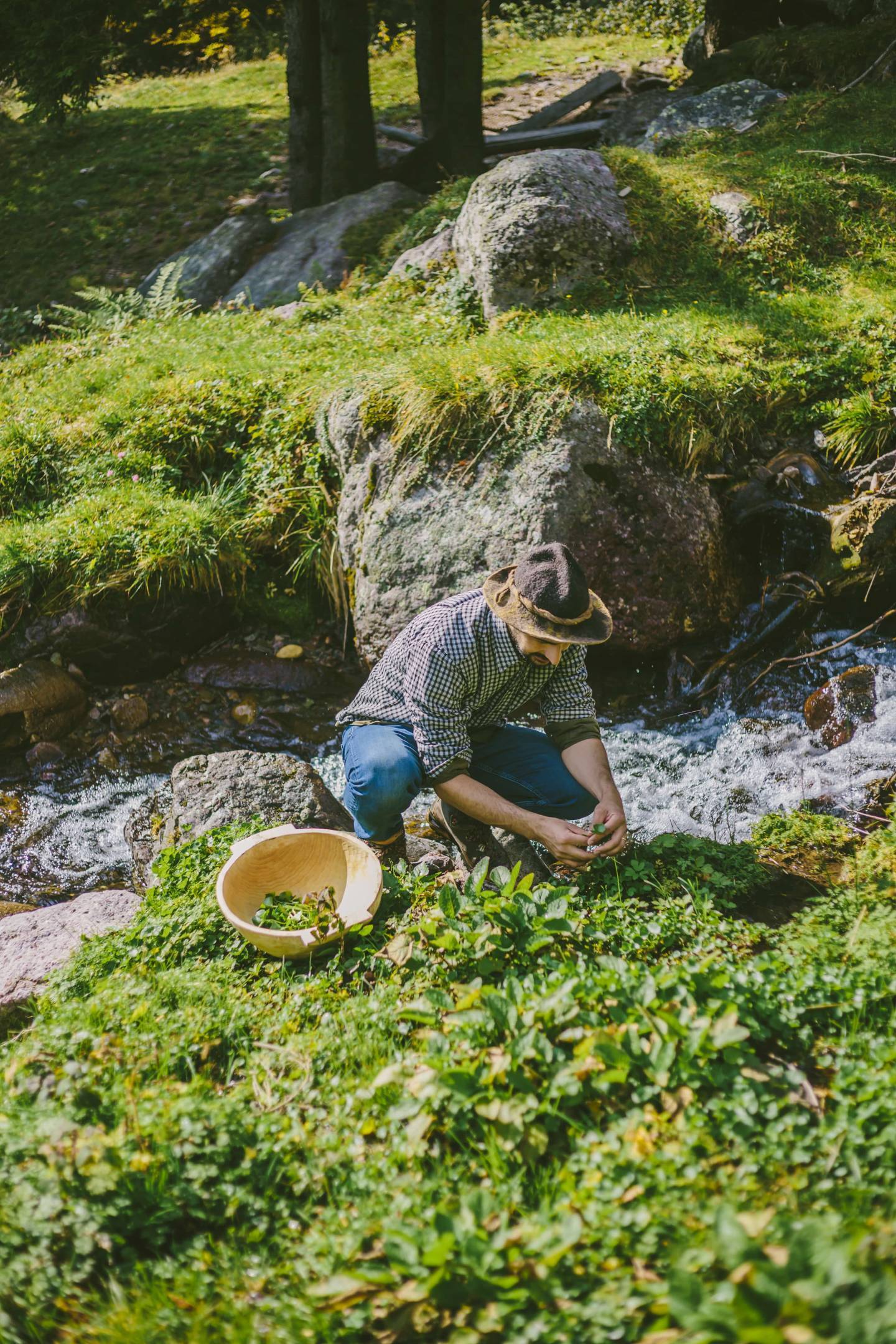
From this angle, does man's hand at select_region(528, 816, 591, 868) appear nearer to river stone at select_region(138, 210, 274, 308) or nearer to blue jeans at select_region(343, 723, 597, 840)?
blue jeans at select_region(343, 723, 597, 840)

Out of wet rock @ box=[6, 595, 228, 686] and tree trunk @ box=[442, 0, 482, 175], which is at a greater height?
tree trunk @ box=[442, 0, 482, 175]

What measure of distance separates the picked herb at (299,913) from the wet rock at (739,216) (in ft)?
24.8

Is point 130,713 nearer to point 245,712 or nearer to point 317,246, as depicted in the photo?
point 245,712

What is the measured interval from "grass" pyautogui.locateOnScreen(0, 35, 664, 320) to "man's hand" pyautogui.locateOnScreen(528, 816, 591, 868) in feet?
37.1

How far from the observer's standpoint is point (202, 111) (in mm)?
16859

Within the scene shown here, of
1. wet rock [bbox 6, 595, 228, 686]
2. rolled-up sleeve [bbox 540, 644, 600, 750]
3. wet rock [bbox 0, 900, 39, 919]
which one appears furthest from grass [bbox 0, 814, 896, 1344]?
wet rock [bbox 6, 595, 228, 686]

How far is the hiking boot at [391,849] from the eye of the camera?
460 cm

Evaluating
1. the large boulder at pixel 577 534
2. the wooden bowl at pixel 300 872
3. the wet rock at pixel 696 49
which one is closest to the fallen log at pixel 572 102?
the wet rock at pixel 696 49

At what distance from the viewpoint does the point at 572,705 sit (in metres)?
4.38

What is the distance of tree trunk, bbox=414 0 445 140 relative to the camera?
12.2 meters

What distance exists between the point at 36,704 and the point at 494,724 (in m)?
3.52

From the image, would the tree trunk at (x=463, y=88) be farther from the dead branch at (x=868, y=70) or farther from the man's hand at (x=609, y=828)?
the man's hand at (x=609, y=828)

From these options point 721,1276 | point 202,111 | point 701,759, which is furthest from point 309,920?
point 202,111

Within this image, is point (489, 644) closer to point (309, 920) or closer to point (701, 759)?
point (309, 920)
